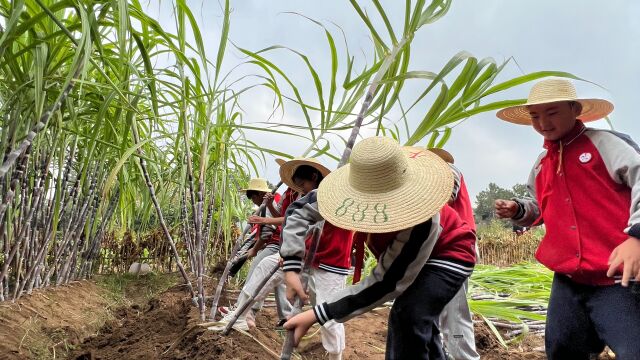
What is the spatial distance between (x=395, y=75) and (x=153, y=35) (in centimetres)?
118

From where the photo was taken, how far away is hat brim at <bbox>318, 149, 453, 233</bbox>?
3.39ft

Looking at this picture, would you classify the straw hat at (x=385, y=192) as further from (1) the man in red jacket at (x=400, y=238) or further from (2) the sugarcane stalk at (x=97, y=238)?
(2) the sugarcane stalk at (x=97, y=238)

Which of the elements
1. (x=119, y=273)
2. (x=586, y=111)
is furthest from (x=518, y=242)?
(x=586, y=111)

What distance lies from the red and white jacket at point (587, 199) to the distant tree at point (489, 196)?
121 ft

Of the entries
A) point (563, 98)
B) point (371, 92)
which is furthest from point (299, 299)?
point (563, 98)

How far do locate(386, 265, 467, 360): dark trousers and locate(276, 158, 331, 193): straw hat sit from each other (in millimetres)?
1029

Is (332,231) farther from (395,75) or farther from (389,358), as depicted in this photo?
(389,358)

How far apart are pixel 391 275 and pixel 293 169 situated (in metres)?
1.24

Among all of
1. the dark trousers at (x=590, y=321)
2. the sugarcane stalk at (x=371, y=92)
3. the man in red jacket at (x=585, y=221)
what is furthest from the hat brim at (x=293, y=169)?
the dark trousers at (x=590, y=321)

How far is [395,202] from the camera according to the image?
3.53ft

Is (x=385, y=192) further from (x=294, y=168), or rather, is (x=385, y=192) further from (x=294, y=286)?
(x=294, y=168)

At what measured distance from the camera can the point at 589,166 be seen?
4.27ft

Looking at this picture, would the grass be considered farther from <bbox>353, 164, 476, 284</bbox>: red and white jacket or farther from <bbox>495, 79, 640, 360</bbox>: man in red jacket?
<bbox>495, 79, 640, 360</bbox>: man in red jacket

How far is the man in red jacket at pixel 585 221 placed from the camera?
117 cm
